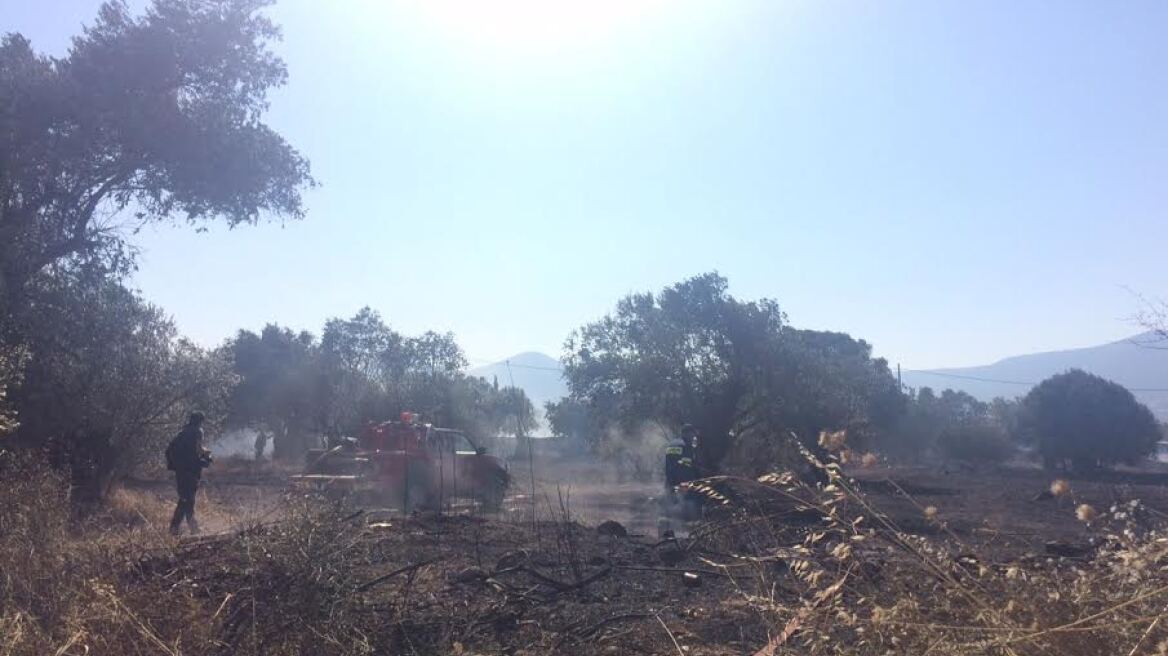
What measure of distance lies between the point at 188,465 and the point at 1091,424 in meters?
33.8

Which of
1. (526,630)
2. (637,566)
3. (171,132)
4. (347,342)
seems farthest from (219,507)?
(347,342)

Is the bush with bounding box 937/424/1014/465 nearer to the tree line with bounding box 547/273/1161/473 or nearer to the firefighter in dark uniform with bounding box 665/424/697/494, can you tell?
the tree line with bounding box 547/273/1161/473

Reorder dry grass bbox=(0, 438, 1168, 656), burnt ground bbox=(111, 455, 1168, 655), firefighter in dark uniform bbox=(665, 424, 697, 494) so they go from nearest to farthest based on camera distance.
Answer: dry grass bbox=(0, 438, 1168, 656), burnt ground bbox=(111, 455, 1168, 655), firefighter in dark uniform bbox=(665, 424, 697, 494)

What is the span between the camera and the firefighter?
13109 mm

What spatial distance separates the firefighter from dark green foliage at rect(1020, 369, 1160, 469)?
33.3 metres

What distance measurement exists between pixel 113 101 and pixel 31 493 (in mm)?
9594

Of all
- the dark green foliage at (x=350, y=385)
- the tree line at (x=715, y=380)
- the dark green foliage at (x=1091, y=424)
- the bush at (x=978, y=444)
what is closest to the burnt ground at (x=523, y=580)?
the tree line at (x=715, y=380)

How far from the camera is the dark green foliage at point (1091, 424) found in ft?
121

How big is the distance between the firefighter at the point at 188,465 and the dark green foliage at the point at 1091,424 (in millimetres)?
33337

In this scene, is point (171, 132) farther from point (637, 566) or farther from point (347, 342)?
point (347, 342)

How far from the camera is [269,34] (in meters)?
17.5

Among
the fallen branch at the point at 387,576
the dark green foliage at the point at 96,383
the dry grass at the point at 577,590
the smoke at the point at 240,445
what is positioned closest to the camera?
the dry grass at the point at 577,590

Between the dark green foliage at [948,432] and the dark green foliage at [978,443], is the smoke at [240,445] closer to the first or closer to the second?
the dark green foliage at [948,432]

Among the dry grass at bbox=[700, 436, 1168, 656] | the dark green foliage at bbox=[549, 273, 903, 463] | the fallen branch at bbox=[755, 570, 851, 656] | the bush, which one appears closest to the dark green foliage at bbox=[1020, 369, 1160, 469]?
the bush
